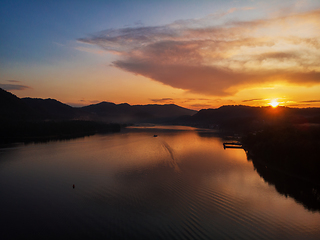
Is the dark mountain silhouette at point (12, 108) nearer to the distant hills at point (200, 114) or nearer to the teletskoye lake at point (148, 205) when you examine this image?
the distant hills at point (200, 114)

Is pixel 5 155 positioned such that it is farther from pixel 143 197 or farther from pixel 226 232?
pixel 226 232

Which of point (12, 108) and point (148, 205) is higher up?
point (12, 108)

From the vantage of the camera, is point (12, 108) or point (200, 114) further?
point (200, 114)

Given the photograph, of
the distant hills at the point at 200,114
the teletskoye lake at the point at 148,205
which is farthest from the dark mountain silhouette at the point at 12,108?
the teletskoye lake at the point at 148,205

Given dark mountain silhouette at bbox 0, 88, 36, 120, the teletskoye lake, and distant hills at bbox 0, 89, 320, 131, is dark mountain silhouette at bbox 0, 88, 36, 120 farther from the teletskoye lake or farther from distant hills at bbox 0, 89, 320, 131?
the teletskoye lake

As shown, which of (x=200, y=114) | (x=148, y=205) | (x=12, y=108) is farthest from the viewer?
(x=200, y=114)

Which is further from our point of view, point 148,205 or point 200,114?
point 200,114

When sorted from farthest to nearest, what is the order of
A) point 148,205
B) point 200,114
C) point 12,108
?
point 200,114 → point 12,108 → point 148,205

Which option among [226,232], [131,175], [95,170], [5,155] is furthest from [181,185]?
[5,155]
